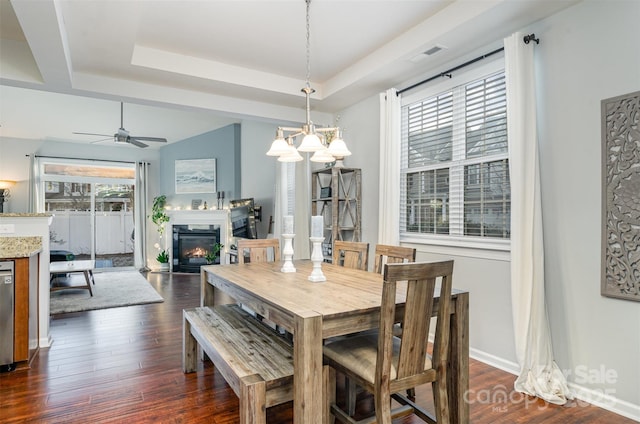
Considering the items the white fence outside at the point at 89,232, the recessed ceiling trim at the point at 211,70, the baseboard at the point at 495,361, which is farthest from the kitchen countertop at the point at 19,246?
the white fence outside at the point at 89,232

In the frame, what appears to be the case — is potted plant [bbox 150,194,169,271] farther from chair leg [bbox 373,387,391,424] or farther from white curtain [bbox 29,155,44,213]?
chair leg [bbox 373,387,391,424]

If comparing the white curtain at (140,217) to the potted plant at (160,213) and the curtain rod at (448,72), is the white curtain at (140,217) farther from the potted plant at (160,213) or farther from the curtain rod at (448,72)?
the curtain rod at (448,72)

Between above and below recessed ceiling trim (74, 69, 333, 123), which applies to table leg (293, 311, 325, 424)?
below

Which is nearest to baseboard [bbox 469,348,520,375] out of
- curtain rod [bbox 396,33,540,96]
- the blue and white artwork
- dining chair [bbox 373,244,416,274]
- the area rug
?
dining chair [bbox 373,244,416,274]

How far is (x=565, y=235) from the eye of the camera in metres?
2.47

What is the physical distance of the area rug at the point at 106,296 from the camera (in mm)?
4844

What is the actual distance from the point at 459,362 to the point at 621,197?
138 cm

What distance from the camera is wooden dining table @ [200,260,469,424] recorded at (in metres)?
Answer: 1.62

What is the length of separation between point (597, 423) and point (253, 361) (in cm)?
203

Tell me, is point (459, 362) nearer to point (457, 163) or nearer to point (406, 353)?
point (406, 353)

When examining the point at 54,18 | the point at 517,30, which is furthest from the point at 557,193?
the point at 54,18

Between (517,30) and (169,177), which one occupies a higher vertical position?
(517,30)

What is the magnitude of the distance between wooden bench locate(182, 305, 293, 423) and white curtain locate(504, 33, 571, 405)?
165 centimetres

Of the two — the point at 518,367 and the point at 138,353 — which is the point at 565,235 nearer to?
the point at 518,367
